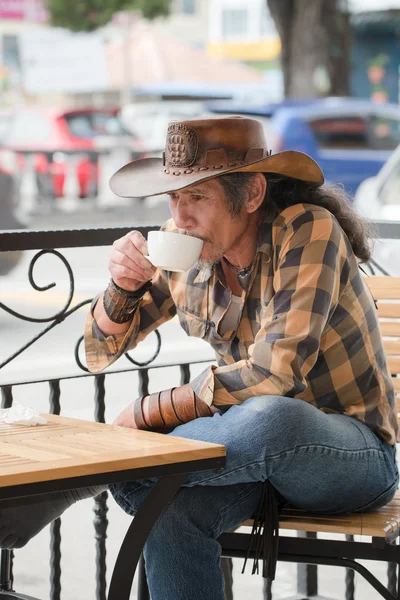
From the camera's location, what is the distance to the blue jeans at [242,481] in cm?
226

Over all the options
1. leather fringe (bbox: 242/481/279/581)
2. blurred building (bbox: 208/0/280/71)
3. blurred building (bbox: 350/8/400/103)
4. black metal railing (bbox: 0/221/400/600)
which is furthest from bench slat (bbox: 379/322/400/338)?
blurred building (bbox: 208/0/280/71)

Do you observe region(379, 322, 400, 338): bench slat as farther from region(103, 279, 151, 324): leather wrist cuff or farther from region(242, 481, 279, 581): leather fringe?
region(242, 481, 279, 581): leather fringe

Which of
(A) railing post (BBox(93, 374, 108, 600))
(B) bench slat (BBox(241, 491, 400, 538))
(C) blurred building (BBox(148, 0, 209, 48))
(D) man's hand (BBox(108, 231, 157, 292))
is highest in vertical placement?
(C) blurred building (BBox(148, 0, 209, 48))

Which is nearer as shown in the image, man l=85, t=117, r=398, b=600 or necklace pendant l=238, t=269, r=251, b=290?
man l=85, t=117, r=398, b=600

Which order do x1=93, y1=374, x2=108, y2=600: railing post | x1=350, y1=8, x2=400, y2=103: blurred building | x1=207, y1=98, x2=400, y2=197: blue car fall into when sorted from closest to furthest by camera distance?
x1=93, y1=374, x2=108, y2=600: railing post
x1=207, y1=98, x2=400, y2=197: blue car
x1=350, y1=8, x2=400, y2=103: blurred building

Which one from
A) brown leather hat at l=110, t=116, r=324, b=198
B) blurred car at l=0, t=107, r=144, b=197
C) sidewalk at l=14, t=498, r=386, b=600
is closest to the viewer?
brown leather hat at l=110, t=116, r=324, b=198

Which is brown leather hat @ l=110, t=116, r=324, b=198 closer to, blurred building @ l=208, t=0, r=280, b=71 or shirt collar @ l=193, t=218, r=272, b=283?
shirt collar @ l=193, t=218, r=272, b=283

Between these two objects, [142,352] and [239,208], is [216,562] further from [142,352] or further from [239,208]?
[142,352]

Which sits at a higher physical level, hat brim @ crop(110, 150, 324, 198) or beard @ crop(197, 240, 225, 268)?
hat brim @ crop(110, 150, 324, 198)

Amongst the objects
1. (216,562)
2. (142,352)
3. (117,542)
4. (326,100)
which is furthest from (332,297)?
(326,100)

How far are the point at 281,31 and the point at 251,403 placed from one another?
1469 cm

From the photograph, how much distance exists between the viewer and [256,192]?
267cm

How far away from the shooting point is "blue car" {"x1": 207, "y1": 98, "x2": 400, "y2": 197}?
549 inches

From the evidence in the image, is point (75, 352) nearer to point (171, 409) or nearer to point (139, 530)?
point (171, 409)
